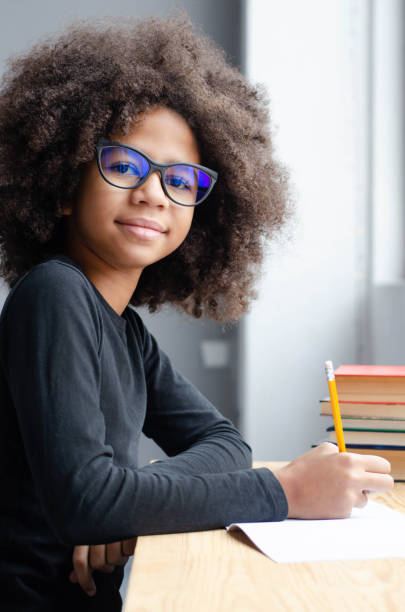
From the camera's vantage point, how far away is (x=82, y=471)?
2.48 feet

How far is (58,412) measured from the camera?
776 mm

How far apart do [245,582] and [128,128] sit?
0.63 m

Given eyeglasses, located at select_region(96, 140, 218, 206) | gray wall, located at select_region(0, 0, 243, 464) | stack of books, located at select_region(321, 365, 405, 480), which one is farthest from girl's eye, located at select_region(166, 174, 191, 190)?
gray wall, located at select_region(0, 0, 243, 464)

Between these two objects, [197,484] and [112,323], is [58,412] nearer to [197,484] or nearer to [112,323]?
[197,484]

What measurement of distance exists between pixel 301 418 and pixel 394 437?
118 cm

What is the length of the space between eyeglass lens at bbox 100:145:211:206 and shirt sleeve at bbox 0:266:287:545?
214mm

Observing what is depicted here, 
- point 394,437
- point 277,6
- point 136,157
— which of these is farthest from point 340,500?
point 277,6

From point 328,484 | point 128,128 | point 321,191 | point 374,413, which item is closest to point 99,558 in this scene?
point 328,484

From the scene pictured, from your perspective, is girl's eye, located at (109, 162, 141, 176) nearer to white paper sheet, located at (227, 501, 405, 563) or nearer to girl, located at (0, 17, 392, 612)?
girl, located at (0, 17, 392, 612)

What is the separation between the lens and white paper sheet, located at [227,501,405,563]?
27.5 inches

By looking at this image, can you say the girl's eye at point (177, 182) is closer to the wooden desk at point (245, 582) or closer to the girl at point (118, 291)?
the girl at point (118, 291)

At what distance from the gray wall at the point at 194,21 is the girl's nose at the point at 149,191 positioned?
133 centimetres

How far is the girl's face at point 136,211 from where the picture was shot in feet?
3.29

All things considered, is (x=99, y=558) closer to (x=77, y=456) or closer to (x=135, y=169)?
(x=77, y=456)
